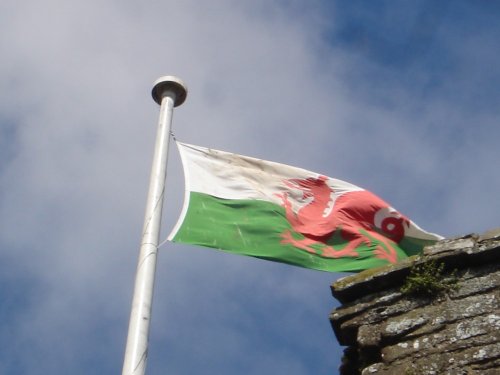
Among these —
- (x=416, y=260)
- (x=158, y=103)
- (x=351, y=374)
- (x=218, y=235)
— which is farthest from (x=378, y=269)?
(x=158, y=103)

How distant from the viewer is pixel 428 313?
741cm

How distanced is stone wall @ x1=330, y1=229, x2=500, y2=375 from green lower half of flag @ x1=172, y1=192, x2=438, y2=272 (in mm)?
1780

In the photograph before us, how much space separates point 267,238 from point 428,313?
8.77ft

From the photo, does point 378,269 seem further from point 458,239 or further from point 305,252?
point 305,252

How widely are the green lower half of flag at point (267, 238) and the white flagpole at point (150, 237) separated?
13.7 inches

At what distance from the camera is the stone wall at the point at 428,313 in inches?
274

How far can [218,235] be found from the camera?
9.41 metres

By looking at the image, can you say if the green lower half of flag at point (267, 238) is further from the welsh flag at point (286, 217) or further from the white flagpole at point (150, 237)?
the white flagpole at point (150, 237)

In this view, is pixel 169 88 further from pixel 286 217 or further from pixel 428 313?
pixel 428 313

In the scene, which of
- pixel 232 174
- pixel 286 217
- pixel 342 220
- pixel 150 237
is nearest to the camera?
pixel 150 237

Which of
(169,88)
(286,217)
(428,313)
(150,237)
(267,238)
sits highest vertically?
(169,88)

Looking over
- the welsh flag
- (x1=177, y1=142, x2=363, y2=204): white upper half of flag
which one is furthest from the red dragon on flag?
(x1=177, y1=142, x2=363, y2=204): white upper half of flag

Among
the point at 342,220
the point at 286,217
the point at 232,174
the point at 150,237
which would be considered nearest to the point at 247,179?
the point at 232,174

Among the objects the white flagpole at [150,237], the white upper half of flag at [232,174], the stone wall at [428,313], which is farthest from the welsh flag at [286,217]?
the stone wall at [428,313]
